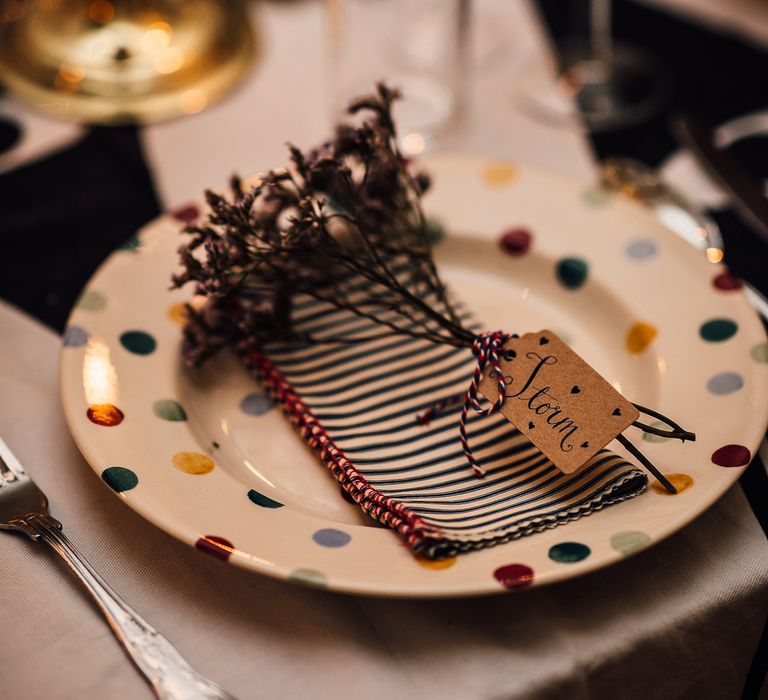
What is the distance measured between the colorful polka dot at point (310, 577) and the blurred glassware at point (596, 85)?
738mm

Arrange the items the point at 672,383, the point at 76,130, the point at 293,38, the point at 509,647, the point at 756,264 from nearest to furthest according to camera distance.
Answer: the point at 509,647, the point at 672,383, the point at 756,264, the point at 76,130, the point at 293,38

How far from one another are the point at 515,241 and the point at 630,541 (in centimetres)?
37

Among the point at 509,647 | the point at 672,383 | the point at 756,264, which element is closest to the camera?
the point at 509,647

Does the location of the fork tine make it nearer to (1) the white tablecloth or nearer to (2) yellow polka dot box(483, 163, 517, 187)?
(1) the white tablecloth

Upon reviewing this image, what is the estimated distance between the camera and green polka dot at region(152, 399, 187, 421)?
640 millimetres

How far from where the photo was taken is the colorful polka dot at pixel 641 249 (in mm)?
771

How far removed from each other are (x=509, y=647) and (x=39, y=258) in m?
0.62

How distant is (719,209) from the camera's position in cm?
91

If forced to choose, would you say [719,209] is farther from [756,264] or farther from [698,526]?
[698,526]

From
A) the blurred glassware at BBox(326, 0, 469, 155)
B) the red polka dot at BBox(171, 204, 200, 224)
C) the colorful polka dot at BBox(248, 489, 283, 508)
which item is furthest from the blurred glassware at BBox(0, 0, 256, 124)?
the colorful polka dot at BBox(248, 489, 283, 508)

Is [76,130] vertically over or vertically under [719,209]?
over

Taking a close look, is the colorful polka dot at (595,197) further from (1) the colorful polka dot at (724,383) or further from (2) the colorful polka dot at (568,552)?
(2) the colorful polka dot at (568,552)

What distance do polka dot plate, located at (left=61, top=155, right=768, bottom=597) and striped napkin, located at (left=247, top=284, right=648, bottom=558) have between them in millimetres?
16

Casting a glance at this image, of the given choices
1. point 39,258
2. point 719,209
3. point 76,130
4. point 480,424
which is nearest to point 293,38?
point 76,130
